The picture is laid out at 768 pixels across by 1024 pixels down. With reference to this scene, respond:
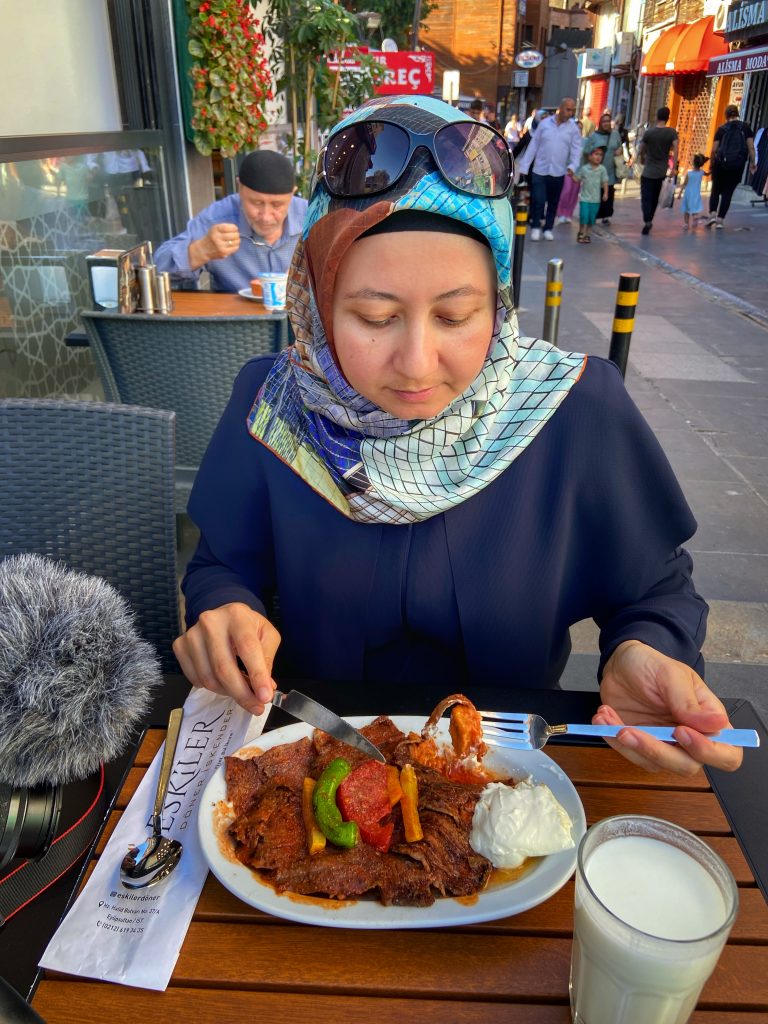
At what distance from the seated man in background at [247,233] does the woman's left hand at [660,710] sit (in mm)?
3459

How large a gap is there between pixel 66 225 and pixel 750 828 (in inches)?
190

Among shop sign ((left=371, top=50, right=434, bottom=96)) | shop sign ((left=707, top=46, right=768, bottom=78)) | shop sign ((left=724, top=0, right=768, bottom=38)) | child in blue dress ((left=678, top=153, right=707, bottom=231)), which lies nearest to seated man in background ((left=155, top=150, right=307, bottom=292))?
shop sign ((left=371, top=50, right=434, bottom=96))

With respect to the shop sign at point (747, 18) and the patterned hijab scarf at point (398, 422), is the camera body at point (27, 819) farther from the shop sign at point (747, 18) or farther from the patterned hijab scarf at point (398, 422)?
the shop sign at point (747, 18)

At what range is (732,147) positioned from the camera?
13.4 m

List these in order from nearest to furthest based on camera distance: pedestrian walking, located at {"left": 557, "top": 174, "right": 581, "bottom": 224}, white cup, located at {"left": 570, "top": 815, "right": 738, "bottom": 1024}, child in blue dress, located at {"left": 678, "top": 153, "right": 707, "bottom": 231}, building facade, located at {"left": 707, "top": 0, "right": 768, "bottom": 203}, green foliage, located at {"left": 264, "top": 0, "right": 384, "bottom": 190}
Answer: white cup, located at {"left": 570, "top": 815, "right": 738, "bottom": 1024}
green foliage, located at {"left": 264, "top": 0, "right": 384, "bottom": 190}
child in blue dress, located at {"left": 678, "top": 153, "right": 707, "bottom": 231}
pedestrian walking, located at {"left": 557, "top": 174, "right": 581, "bottom": 224}
building facade, located at {"left": 707, "top": 0, "right": 768, "bottom": 203}

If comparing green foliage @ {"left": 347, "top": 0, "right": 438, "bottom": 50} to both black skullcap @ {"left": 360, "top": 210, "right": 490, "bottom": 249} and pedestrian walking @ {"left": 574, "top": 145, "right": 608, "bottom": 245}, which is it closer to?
pedestrian walking @ {"left": 574, "top": 145, "right": 608, "bottom": 245}

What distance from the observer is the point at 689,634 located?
1.42 meters

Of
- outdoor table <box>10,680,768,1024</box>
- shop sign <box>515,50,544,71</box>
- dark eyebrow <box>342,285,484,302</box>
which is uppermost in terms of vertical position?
shop sign <box>515,50,544,71</box>

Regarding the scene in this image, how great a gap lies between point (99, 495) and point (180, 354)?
125 centimetres

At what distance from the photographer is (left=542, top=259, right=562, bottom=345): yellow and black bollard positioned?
597 centimetres

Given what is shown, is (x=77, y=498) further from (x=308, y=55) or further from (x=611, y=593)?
(x=308, y=55)

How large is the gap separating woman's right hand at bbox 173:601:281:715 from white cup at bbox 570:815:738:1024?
1.87 ft

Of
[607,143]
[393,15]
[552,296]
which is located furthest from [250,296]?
[393,15]

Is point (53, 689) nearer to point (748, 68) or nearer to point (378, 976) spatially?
point (378, 976)
